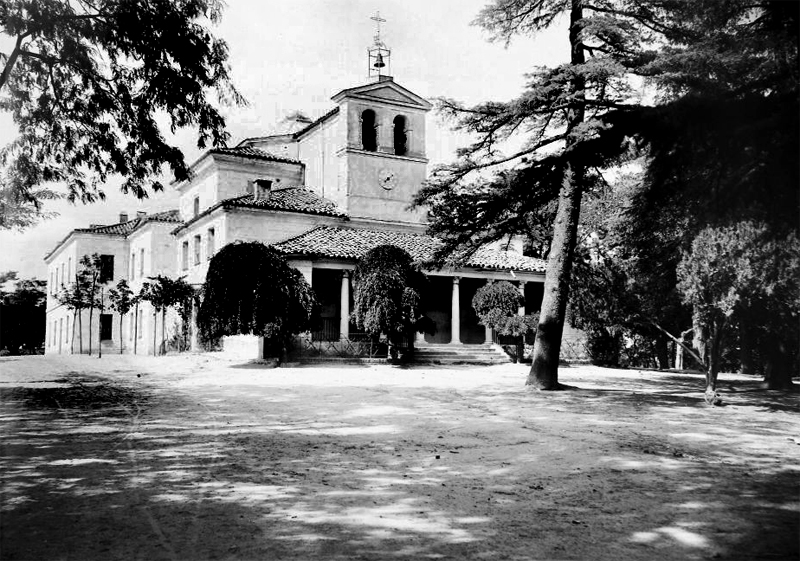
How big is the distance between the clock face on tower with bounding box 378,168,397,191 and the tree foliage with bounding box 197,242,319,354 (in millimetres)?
11224

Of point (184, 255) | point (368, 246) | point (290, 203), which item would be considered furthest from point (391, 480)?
point (184, 255)

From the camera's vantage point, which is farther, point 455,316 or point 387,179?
point 387,179

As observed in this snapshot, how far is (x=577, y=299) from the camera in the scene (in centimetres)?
1437

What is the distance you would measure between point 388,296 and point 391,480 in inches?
647

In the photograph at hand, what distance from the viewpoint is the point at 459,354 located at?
25984 mm

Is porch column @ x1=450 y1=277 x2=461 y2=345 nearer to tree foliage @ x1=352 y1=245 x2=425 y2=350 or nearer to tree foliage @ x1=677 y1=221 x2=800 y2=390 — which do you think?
tree foliage @ x1=352 y1=245 x2=425 y2=350

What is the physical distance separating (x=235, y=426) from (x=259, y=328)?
1162 cm

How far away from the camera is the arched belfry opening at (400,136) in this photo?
1222 inches

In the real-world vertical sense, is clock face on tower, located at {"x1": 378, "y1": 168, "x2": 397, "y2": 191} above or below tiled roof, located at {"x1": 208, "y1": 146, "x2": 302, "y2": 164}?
below

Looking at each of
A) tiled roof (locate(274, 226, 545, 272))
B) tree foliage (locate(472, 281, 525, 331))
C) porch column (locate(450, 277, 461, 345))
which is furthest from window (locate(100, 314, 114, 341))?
tree foliage (locate(472, 281, 525, 331))

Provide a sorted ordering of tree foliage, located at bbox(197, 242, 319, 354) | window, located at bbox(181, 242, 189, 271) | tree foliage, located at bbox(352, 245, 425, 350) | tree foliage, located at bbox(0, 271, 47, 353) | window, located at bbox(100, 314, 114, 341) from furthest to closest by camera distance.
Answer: tree foliage, located at bbox(0, 271, 47, 353) < window, located at bbox(100, 314, 114, 341) < window, located at bbox(181, 242, 189, 271) < tree foliage, located at bbox(352, 245, 425, 350) < tree foliage, located at bbox(197, 242, 319, 354)

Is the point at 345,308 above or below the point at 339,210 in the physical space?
below

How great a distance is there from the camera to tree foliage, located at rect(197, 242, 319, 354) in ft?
65.1

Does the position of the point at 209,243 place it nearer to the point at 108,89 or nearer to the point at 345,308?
the point at 345,308
